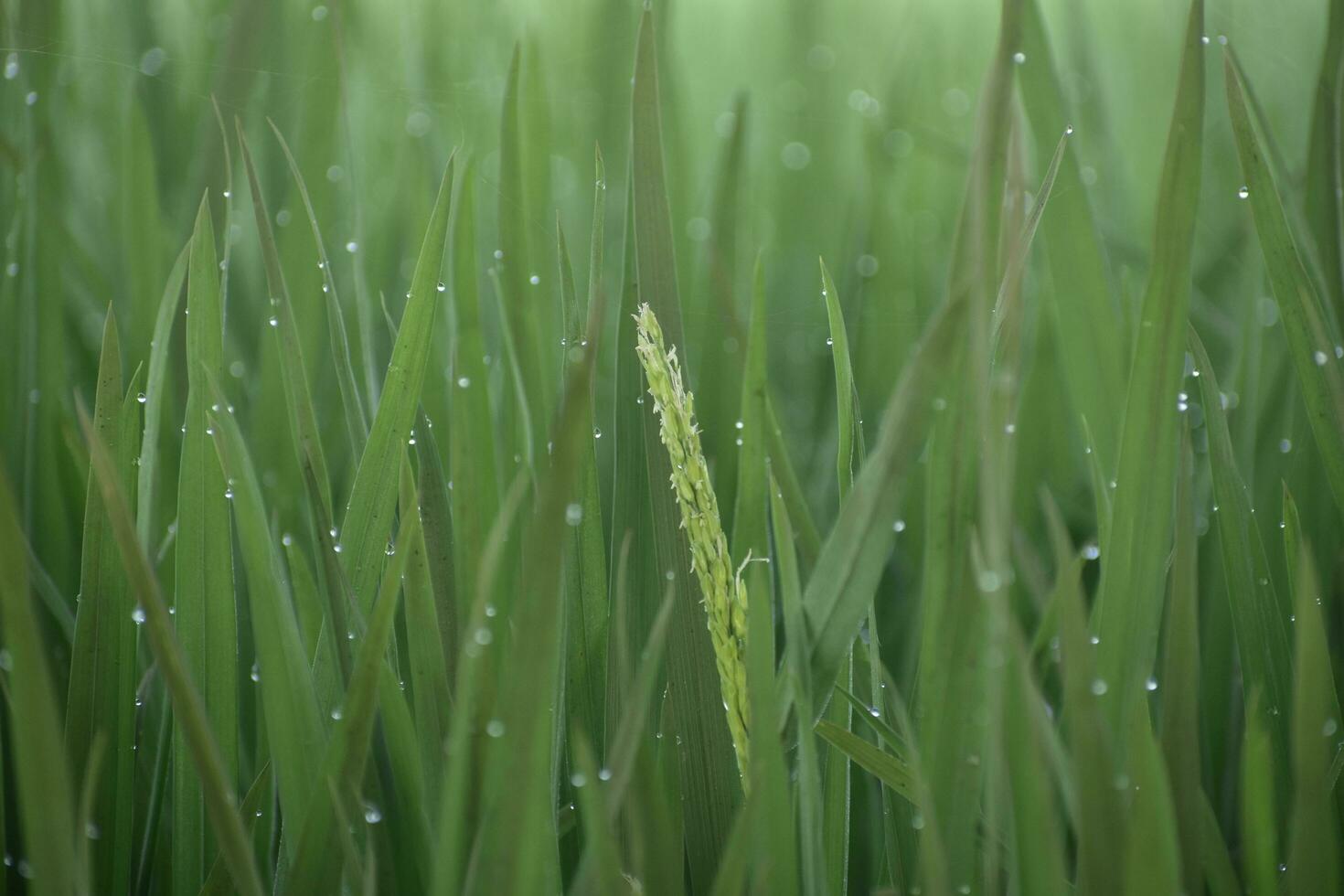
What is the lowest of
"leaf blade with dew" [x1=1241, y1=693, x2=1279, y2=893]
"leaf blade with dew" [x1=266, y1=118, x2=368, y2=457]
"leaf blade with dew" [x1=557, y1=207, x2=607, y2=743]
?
"leaf blade with dew" [x1=1241, y1=693, x2=1279, y2=893]

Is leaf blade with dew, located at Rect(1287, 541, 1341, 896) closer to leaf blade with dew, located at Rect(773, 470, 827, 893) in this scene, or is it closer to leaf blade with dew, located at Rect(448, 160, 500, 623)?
leaf blade with dew, located at Rect(773, 470, 827, 893)

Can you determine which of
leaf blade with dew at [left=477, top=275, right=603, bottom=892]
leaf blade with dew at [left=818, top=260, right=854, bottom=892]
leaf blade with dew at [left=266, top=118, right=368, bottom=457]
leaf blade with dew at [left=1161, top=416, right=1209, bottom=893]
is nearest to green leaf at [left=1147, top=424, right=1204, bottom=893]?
leaf blade with dew at [left=1161, top=416, right=1209, bottom=893]

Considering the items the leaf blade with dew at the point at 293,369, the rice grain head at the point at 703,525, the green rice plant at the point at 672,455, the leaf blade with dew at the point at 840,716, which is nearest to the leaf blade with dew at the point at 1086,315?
the green rice plant at the point at 672,455

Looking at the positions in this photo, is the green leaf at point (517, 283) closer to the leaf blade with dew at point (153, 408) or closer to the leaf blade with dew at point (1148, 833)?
the leaf blade with dew at point (153, 408)

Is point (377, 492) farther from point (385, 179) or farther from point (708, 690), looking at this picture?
point (385, 179)

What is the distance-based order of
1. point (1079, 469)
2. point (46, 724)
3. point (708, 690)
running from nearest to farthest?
point (46, 724) → point (708, 690) → point (1079, 469)

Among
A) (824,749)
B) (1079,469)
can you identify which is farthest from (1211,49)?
(824,749)
